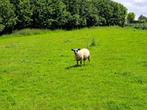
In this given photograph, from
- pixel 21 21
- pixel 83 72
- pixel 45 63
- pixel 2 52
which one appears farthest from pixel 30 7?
pixel 83 72

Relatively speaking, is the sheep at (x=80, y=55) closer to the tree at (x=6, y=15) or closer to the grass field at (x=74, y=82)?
the grass field at (x=74, y=82)

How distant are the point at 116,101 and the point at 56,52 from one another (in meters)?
22.5

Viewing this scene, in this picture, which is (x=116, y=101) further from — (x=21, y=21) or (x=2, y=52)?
(x=21, y=21)

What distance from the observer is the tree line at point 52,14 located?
83.2 m

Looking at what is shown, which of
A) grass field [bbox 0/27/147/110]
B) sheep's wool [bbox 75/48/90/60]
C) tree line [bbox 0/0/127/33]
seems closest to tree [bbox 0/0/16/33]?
tree line [bbox 0/0/127/33]

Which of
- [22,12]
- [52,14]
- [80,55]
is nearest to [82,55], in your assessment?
[80,55]

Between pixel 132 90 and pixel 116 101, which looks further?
pixel 132 90

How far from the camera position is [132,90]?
21766 mm

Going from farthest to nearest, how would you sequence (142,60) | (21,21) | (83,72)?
(21,21), (142,60), (83,72)

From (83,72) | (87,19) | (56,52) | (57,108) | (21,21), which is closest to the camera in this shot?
(57,108)

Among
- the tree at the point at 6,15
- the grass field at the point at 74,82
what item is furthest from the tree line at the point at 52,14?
the grass field at the point at 74,82

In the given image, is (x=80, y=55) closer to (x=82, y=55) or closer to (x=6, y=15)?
(x=82, y=55)

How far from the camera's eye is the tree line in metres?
83.2

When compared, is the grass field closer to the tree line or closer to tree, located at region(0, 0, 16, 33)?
tree, located at region(0, 0, 16, 33)
